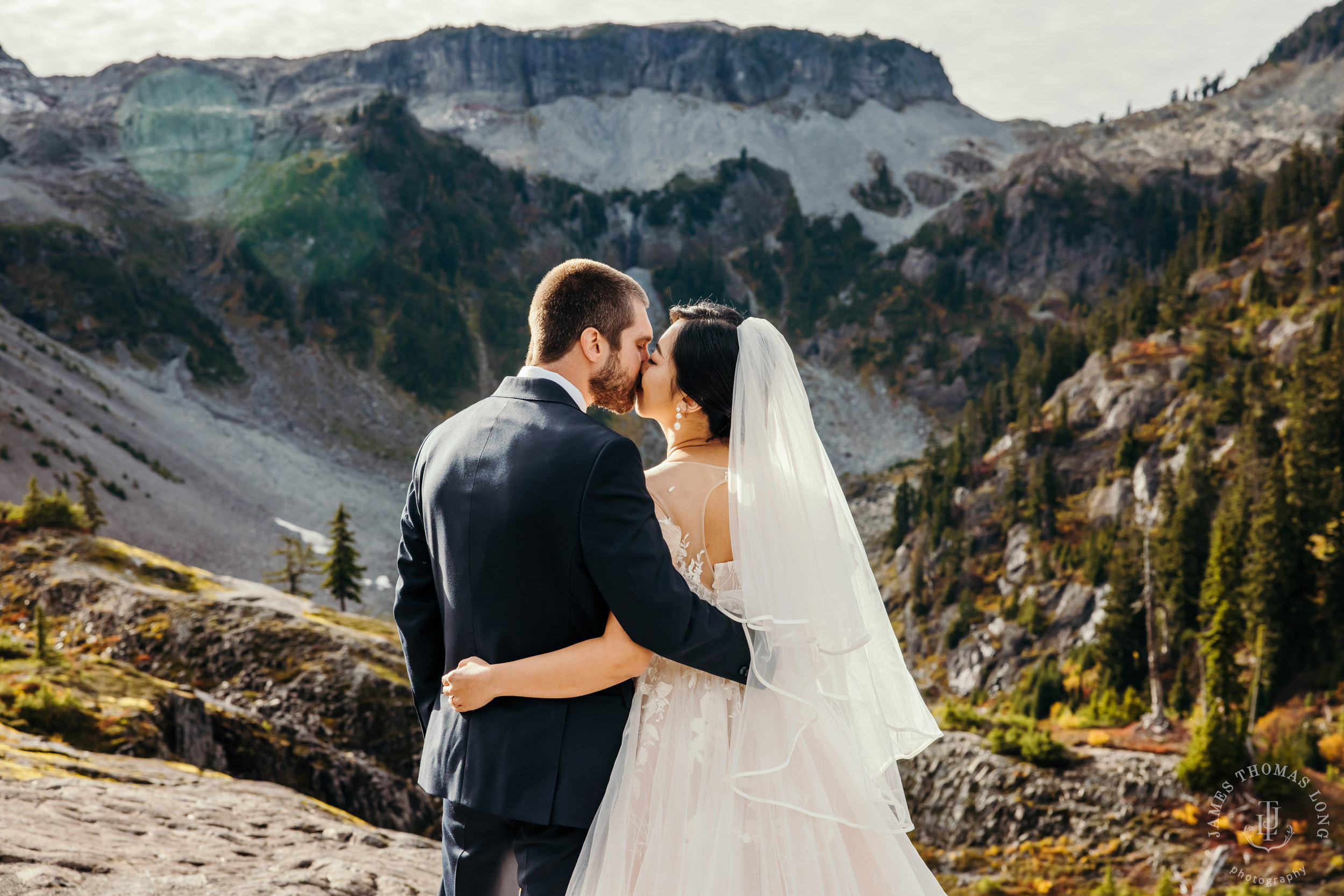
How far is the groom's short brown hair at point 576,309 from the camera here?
3.63 meters

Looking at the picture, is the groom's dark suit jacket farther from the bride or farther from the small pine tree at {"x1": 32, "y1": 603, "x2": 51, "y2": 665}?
the small pine tree at {"x1": 32, "y1": 603, "x2": 51, "y2": 665}

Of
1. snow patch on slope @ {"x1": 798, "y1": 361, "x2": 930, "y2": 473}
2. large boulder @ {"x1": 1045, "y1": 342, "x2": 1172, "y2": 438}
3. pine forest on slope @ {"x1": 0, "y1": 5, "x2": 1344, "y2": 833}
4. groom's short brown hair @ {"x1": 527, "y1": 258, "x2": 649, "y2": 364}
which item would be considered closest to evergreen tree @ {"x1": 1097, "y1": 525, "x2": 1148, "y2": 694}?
pine forest on slope @ {"x1": 0, "y1": 5, "x2": 1344, "y2": 833}

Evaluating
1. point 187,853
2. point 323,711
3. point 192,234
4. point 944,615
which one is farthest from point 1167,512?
point 192,234

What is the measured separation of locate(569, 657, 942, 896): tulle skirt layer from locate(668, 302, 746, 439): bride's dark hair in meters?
1.36

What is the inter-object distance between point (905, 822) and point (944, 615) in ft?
250

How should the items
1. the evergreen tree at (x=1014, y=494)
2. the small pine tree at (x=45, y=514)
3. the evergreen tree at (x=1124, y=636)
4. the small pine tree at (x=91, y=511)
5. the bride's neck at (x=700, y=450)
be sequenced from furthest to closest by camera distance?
the evergreen tree at (x=1014, y=494), the evergreen tree at (x=1124, y=636), the small pine tree at (x=91, y=511), the small pine tree at (x=45, y=514), the bride's neck at (x=700, y=450)

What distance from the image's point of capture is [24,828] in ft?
19.7

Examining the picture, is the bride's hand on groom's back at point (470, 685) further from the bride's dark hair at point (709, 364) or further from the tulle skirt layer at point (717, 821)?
the bride's dark hair at point (709, 364)

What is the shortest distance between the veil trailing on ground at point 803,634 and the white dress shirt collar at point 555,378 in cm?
96

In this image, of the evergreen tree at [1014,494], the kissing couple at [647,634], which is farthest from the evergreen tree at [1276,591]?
the kissing couple at [647,634]

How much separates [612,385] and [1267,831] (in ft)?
69.6

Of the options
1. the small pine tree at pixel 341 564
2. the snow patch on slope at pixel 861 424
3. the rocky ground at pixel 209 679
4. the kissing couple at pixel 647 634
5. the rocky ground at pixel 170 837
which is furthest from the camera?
the snow patch on slope at pixel 861 424

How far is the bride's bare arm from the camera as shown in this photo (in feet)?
10.9

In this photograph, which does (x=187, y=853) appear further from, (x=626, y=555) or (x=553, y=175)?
(x=553, y=175)
